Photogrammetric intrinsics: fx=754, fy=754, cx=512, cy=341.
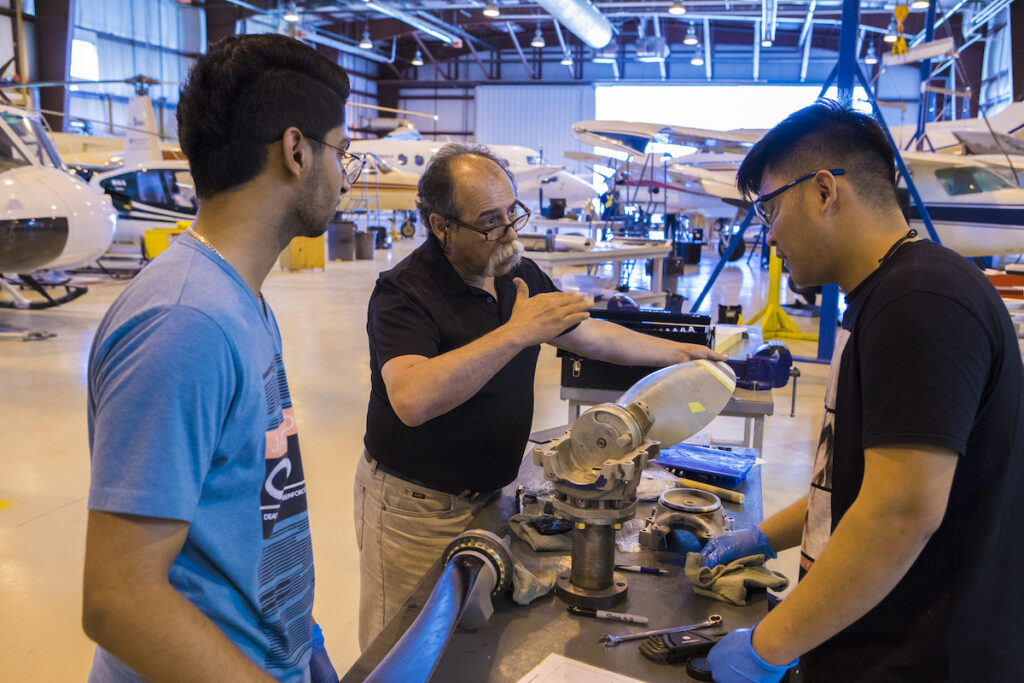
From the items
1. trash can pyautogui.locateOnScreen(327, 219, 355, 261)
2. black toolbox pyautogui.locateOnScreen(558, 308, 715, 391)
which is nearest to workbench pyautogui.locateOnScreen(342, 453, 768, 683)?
black toolbox pyautogui.locateOnScreen(558, 308, 715, 391)

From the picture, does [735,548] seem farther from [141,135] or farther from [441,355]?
[141,135]

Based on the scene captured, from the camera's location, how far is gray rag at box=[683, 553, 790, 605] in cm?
150

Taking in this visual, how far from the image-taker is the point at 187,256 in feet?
3.05

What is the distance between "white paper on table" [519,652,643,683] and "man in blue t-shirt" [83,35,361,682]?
14.5 inches

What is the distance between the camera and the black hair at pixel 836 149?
3.91ft

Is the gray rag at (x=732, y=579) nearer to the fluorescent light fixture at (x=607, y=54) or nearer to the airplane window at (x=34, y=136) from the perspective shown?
the airplane window at (x=34, y=136)

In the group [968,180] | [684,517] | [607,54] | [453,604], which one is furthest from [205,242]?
[607,54]

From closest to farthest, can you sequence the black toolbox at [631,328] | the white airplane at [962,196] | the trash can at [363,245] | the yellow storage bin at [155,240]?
1. the black toolbox at [631,328]
2. the white airplane at [962,196]
3. the yellow storage bin at [155,240]
4. the trash can at [363,245]

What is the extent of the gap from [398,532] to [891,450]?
52.6 inches

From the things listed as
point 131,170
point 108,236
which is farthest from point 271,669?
point 131,170

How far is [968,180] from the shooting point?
8.82 metres

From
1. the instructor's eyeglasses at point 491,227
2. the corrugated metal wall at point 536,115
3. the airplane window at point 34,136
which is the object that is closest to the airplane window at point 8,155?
the airplane window at point 34,136

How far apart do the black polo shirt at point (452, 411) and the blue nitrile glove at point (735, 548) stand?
641 millimetres

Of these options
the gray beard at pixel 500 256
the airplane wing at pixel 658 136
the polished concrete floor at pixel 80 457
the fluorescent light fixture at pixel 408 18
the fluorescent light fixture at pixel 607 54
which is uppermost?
the fluorescent light fixture at pixel 607 54
